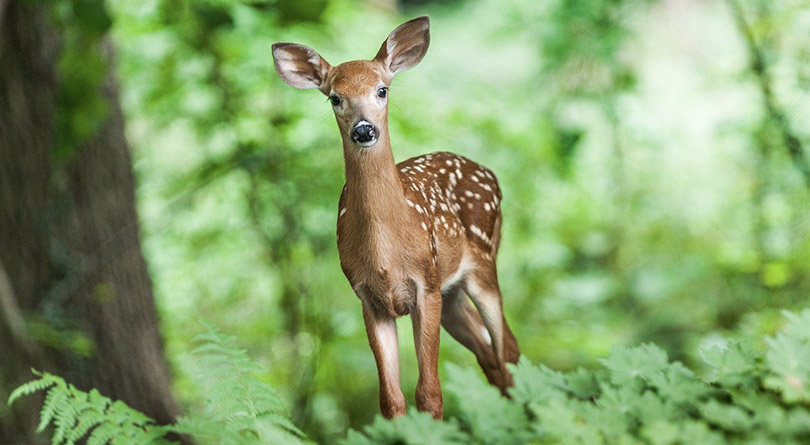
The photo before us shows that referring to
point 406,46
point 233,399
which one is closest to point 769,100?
point 406,46

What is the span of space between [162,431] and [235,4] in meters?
2.65

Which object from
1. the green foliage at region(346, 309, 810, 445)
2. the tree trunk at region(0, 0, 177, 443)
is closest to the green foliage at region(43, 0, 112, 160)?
the tree trunk at region(0, 0, 177, 443)

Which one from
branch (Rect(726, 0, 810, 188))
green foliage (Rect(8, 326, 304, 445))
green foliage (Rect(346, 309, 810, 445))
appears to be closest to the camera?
green foliage (Rect(346, 309, 810, 445))

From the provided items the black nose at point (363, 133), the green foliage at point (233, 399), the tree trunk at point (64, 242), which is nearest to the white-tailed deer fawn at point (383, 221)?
the black nose at point (363, 133)

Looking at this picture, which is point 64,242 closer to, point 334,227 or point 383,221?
point 334,227

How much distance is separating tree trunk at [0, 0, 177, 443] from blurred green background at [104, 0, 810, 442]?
9.1 inches

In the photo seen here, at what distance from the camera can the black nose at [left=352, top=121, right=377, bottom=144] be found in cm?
125

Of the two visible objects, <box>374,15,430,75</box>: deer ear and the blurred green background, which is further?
the blurred green background

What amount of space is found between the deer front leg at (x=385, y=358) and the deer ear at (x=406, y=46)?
0.42 m

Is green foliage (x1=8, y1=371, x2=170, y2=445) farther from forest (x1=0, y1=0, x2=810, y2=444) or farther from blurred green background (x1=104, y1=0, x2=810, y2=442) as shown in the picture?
blurred green background (x1=104, y1=0, x2=810, y2=442)

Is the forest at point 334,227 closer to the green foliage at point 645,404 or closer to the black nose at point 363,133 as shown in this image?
the green foliage at point 645,404

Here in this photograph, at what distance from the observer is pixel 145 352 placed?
3322 mm

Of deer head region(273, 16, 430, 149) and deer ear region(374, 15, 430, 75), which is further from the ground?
deer ear region(374, 15, 430, 75)

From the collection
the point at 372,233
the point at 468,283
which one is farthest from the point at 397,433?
the point at 468,283
